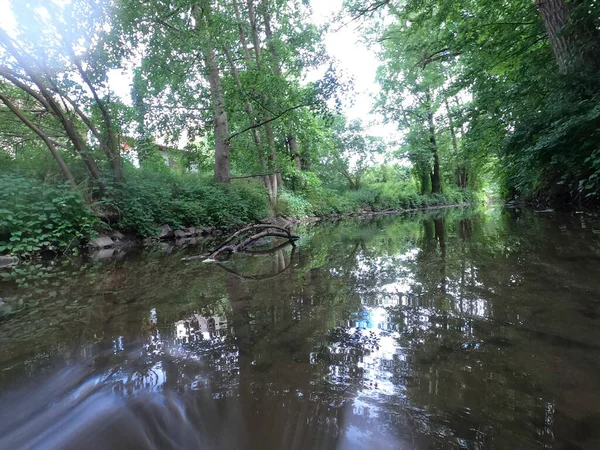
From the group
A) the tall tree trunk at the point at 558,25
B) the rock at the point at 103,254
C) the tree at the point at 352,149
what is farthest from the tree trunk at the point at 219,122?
the tree at the point at 352,149

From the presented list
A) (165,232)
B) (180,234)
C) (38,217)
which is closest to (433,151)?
(180,234)

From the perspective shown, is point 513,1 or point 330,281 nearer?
point 330,281

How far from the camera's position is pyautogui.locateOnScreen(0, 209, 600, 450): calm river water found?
1195 millimetres

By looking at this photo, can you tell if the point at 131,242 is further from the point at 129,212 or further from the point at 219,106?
the point at 219,106

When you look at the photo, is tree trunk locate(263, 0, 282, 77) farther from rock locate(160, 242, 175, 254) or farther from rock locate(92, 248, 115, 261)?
rock locate(92, 248, 115, 261)

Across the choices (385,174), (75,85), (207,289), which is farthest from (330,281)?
(385,174)

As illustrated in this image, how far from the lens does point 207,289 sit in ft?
11.1

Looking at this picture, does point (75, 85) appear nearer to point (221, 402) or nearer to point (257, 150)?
point (257, 150)

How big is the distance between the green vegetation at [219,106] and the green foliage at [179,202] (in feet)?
0.15

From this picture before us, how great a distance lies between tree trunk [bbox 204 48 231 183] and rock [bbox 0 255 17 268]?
6.81 meters

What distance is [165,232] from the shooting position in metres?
8.93

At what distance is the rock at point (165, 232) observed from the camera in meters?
8.71

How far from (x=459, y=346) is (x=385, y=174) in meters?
29.7

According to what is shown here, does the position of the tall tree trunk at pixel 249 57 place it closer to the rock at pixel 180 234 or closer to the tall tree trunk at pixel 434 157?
the rock at pixel 180 234
